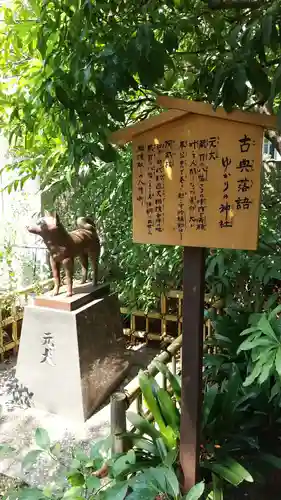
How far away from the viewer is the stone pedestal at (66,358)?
353 centimetres

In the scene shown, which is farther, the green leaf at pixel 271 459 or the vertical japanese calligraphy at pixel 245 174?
the green leaf at pixel 271 459

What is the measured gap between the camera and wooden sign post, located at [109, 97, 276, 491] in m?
1.73

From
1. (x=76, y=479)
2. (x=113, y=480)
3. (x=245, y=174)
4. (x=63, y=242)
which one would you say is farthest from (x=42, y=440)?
(x=63, y=242)

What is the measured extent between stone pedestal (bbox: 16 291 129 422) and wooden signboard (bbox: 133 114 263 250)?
1825mm

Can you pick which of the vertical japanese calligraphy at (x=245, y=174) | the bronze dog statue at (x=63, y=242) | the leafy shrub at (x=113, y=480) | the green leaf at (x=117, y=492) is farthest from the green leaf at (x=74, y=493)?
the bronze dog statue at (x=63, y=242)

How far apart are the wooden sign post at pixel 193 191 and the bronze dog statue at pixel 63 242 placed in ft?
5.36

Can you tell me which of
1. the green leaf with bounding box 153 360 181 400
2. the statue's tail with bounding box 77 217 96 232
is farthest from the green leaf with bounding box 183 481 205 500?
the statue's tail with bounding box 77 217 96 232

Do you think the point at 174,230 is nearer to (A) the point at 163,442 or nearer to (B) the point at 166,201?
(B) the point at 166,201

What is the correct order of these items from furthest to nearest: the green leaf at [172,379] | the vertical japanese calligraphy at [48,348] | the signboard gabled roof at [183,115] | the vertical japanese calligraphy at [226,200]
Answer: the vertical japanese calligraphy at [48,348] < the green leaf at [172,379] < the vertical japanese calligraphy at [226,200] < the signboard gabled roof at [183,115]

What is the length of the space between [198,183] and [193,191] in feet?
0.13

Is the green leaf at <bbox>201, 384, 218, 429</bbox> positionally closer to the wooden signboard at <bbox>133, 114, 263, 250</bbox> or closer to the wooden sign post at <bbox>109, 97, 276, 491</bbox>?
the wooden sign post at <bbox>109, 97, 276, 491</bbox>

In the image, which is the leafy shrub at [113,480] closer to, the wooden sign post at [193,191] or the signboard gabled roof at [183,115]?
the wooden sign post at [193,191]

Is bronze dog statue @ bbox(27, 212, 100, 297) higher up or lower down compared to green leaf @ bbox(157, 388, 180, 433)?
higher up

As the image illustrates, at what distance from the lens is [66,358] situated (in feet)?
11.7
